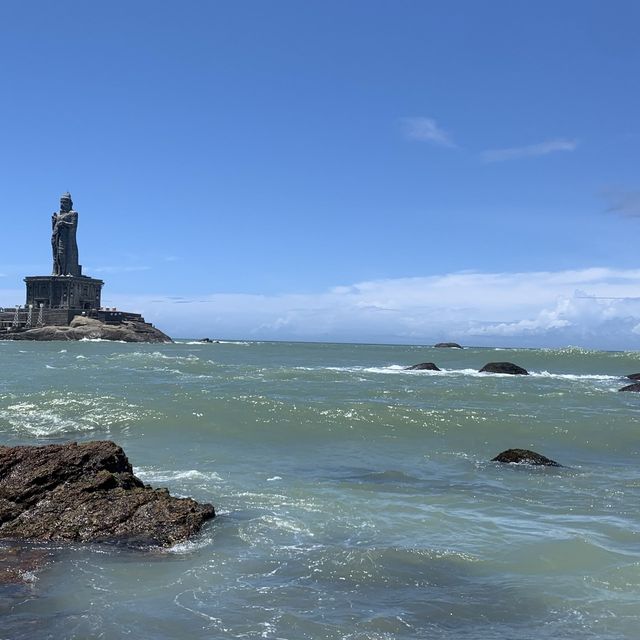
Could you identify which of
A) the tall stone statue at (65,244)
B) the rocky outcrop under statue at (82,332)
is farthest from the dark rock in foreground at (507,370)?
the tall stone statue at (65,244)

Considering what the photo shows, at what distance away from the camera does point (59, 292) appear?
494 ft

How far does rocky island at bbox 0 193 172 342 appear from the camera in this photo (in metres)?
136

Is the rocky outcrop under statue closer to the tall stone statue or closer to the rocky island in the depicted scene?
the rocky island

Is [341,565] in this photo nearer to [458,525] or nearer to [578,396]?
[458,525]

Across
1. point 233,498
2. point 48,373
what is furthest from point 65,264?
point 233,498

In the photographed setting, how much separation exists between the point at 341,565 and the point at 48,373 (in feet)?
127

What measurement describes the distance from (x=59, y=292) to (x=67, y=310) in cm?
1090

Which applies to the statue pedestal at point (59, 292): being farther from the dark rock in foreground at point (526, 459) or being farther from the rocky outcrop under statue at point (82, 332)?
the dark rock in foreground at point (526, 459)

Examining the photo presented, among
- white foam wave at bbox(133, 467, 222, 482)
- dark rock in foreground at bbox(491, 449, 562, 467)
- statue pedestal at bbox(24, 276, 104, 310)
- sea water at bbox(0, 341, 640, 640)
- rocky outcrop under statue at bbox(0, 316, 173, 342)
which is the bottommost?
white foam wave at bbox(133, 467, 222, 482)

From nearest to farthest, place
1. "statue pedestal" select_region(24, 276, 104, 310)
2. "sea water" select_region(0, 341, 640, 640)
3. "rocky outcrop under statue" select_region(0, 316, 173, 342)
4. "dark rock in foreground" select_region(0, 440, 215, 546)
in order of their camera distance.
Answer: "sea water" select_region(0, 341, 640, 640)
"dark rock in foreground" select_region(0, 440, 215, 546)
"rocky outcrop under statue" select_region(0, 316, 173, 342)
"statue pedestal" select_region(24, 276, 104, 310)

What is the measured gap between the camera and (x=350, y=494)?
1348cm

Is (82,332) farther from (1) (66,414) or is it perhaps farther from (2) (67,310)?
(1) (66,414)

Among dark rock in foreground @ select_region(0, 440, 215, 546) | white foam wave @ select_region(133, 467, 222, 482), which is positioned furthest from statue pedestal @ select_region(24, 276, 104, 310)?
dark rock in foreground @ select_region(0, 440, 215, 546)

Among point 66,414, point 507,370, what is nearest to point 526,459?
point 66,414
